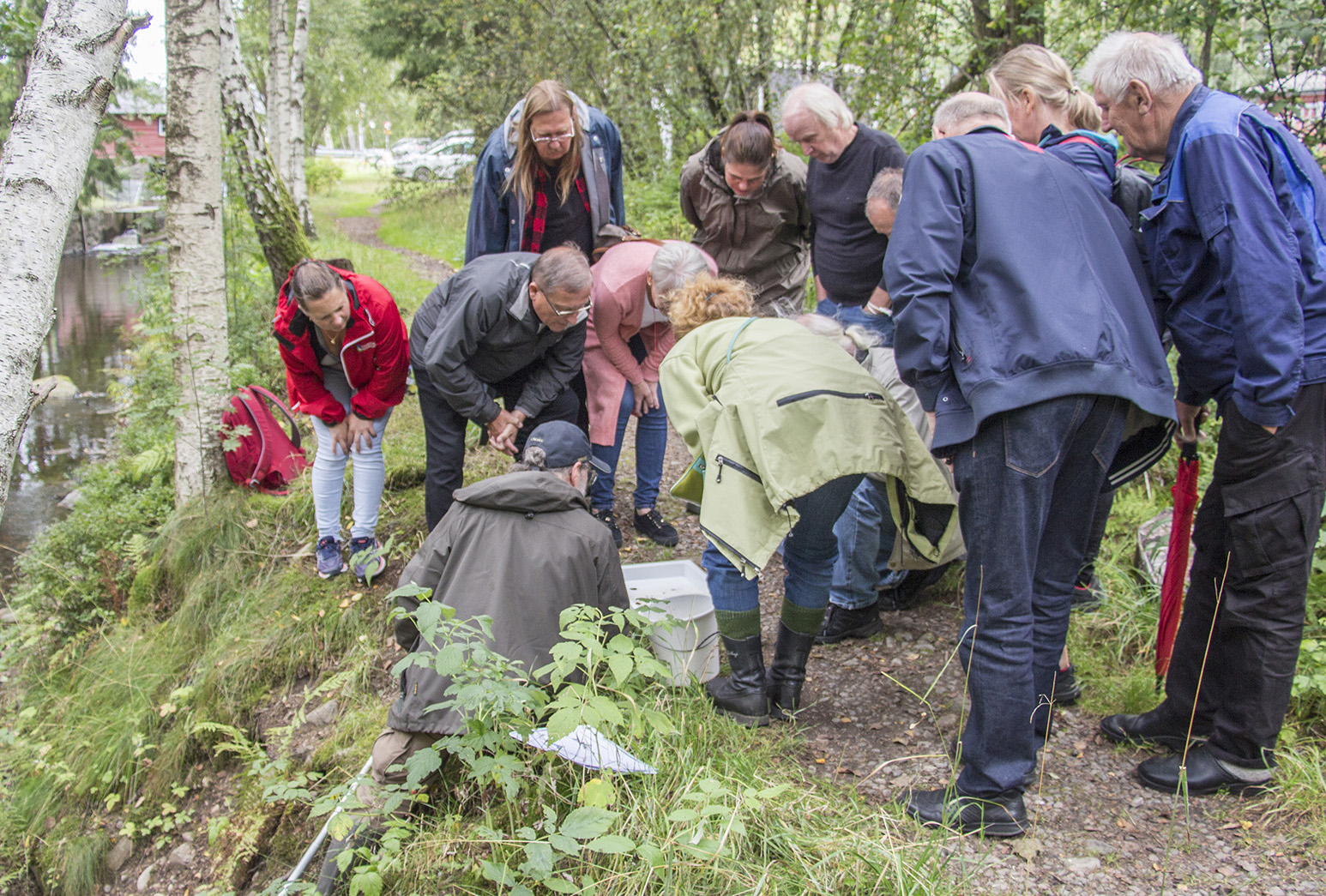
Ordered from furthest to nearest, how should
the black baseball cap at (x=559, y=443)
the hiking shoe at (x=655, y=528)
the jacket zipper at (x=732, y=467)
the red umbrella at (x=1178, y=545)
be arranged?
the hiking shoe at (x=655, y=528), the black baseball cap at (x=559, y=443), the red umbrella at (x=1178, y=545), the jacket zipper at (x=732, y=467)

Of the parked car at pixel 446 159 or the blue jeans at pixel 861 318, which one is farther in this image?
the parked car at pixel 446 159

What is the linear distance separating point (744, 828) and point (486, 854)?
28.5 inches

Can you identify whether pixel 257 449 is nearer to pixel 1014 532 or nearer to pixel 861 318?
pixel 861 318

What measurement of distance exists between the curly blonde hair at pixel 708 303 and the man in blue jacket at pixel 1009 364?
2.23ft

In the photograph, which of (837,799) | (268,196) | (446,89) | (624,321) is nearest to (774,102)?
(268,196)

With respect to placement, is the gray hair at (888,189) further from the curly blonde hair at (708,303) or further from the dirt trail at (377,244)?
the dirt trail at (377,244)

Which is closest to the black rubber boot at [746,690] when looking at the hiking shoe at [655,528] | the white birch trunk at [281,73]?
the hiking shoe at [655,528]

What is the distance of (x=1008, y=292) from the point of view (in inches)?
88.7

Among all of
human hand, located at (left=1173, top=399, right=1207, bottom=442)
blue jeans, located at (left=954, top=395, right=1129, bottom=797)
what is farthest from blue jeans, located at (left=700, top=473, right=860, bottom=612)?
human hand, located at (left=1173, top=399, right=1207, bottom=442)

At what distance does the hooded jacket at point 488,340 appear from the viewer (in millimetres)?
3545

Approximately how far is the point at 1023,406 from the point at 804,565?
36.4 inches

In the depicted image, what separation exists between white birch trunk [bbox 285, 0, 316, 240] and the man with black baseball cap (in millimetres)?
10900

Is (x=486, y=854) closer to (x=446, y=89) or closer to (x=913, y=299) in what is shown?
(x=913, y=299)

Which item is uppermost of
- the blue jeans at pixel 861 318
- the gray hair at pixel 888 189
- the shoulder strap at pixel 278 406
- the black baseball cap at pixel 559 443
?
the gray hair at pixel 888 189
